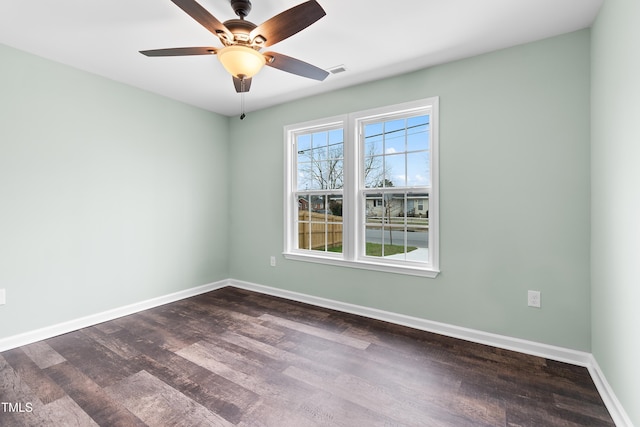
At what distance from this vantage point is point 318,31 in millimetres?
2287

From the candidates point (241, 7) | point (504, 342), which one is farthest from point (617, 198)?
point (241, 7)

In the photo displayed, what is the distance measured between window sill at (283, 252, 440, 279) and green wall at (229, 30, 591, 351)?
0.26ft

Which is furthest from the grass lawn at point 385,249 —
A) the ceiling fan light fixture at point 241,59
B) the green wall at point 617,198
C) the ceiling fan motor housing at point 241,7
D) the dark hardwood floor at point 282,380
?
the ceiling fan motor housing at point 241,7

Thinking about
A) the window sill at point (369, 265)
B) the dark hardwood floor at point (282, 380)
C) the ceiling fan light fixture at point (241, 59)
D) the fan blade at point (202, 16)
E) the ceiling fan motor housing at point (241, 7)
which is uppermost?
the ceiling fan motor housing at point (241, 7)

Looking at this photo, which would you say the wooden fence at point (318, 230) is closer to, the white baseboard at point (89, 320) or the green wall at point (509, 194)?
the green wall at point (509, 194)

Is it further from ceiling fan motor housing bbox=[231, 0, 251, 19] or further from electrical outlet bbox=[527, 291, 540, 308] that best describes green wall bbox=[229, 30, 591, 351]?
ceiling fan motor housing bbox=[231, 0, 251, 19]

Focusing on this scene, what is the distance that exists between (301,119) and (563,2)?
2.55 metres

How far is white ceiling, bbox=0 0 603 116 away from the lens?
2.00 meters

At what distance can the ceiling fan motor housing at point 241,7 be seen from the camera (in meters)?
1.87

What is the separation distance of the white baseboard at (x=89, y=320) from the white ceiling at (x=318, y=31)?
2.44m

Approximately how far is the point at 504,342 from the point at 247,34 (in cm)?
301

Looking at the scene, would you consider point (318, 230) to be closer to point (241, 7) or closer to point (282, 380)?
point (282, 380)

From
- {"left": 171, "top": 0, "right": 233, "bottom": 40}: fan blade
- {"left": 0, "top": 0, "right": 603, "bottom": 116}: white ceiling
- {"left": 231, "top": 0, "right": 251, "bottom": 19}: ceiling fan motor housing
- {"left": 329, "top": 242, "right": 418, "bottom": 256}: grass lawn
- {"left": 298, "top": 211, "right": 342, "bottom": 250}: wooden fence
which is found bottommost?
{"left": 329, "top": 242, "right": 418, "bottom": 256}: grass lawn

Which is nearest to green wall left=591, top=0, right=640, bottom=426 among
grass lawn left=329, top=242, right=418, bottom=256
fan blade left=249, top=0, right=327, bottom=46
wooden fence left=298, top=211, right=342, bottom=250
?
grass lawn left=329, top=242, right=418, bottom=256
